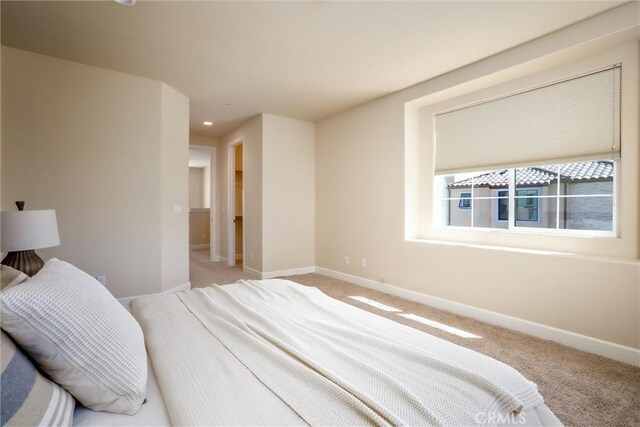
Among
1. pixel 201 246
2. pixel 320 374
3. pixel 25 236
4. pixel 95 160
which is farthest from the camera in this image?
pixel 201 246

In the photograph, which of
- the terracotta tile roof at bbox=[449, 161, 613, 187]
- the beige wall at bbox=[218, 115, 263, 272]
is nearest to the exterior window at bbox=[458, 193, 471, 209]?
the terracotta tile roof at bbox=[449, 161, 613, 187]

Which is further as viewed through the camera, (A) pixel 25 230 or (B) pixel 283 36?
(B) pixel 283 36

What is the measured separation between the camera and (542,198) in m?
3.12

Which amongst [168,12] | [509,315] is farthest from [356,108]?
[509,315]

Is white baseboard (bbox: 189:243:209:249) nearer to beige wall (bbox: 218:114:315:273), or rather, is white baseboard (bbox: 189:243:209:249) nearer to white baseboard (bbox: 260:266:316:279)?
beige wall (bbox: 218:114:315:273)

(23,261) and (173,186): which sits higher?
(173,186)

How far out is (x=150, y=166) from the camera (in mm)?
3801

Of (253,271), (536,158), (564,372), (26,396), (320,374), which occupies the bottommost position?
(564,372)

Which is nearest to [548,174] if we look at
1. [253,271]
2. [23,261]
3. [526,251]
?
[526,251]

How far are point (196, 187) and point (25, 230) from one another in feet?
29.0

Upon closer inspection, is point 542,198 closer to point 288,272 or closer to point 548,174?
point 548,174

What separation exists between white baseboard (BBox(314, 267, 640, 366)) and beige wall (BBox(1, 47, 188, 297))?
3155 mm

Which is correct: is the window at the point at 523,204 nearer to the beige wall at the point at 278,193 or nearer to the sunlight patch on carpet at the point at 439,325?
the sunlight patch on carpet at the point at 439,325

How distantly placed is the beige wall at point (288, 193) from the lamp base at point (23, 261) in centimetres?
301
